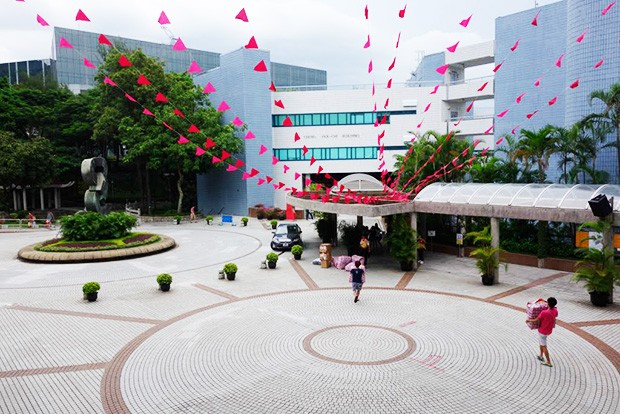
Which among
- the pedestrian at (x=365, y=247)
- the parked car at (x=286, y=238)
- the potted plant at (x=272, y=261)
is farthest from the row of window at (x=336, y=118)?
the potted plant at (x=272, y=261)

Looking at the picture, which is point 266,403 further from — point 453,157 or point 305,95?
point 305,95

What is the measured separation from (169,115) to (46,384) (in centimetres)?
3122

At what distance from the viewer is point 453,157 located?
85.1 feet

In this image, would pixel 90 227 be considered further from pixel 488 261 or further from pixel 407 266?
pixel 488 261

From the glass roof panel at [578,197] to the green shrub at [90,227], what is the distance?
22283 millimetres

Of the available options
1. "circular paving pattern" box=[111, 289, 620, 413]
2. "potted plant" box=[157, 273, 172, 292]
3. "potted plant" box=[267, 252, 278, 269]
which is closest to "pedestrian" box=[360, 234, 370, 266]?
"potted plant" box=[267, 252, 278, 269]

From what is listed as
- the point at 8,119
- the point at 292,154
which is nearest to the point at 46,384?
the point at 292,154

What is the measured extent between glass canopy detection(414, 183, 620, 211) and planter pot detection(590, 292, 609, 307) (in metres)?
2.81

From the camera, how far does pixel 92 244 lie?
25156 millimetres

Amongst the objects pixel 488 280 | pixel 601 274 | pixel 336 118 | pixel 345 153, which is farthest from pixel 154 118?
pixel 601 274

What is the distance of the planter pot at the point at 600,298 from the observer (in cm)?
1452

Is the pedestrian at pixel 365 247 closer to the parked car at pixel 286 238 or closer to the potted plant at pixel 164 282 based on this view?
the parked car at pixel 286 238

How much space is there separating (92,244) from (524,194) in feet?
68.9

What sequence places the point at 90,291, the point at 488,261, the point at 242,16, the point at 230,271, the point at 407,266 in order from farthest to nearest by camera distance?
the point at 407,266
the point at 230,271
the point at 488,261
the point at 90,291
the point at 242,16
